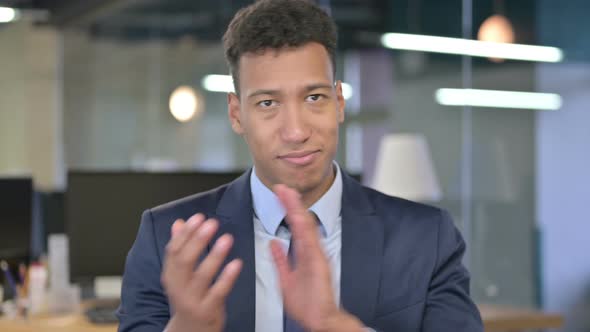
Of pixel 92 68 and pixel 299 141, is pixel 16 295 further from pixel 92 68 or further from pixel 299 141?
pixel 92 68

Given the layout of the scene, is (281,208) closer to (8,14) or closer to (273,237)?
(273,237)

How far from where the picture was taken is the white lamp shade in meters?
4.61

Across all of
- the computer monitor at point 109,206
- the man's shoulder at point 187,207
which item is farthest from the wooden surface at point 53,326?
the man's shoulder at point 187,207

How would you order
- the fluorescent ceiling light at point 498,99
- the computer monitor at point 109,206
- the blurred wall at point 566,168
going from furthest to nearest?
the fluorescent ceiling light at point 498,99, the blurred wall at point 566,168, the computer monitor at point 109,206

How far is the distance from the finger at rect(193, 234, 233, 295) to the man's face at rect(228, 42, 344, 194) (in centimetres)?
37

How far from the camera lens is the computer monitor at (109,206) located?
3348 millimetres

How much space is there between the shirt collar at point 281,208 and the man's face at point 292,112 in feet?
0.30

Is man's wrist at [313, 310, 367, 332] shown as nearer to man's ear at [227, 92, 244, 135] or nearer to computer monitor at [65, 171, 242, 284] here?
man's ear at [227, 92, 244, 135]

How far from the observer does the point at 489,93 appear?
4.60 meters

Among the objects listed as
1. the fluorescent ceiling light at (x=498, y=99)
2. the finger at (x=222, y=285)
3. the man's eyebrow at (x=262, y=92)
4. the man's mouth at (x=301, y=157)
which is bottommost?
the finger at (x=222, y=285)

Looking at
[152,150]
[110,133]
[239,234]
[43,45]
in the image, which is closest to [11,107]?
[43,45]

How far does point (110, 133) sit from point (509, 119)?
5.94m

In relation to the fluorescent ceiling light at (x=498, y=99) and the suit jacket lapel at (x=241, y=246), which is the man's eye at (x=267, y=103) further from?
the fluorescent ceiling light at (x=498, y=99)

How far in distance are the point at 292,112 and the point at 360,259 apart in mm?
316
